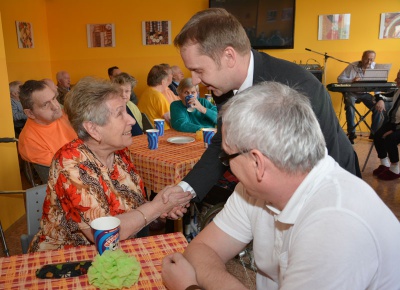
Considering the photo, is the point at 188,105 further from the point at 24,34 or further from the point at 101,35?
the point at 101,35

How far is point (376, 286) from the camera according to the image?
2.89ft

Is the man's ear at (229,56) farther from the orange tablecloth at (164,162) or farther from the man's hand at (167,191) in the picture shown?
the orange tablecloth at (164,162)

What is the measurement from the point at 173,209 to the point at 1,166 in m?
2.28

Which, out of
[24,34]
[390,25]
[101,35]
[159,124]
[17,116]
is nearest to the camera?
[159,124]

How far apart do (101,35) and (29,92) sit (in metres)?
5.41

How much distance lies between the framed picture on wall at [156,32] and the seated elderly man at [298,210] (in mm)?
7010

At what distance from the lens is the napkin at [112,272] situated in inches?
42.8

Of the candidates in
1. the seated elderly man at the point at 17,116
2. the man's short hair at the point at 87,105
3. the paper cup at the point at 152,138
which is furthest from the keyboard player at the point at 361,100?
the man's short hair at the point at 87,105

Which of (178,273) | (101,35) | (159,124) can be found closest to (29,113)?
(159,124)

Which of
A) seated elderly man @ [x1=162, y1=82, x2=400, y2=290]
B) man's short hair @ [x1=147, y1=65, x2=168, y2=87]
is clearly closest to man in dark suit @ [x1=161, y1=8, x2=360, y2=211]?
seated elderly man @ [x1=162, y1=82, x2=400, y2=290]

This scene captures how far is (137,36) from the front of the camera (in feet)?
25.6

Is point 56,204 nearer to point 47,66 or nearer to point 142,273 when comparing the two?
point 142,273

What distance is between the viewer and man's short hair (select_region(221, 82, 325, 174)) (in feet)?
3.06

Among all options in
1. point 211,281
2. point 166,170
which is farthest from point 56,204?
point 166,170
